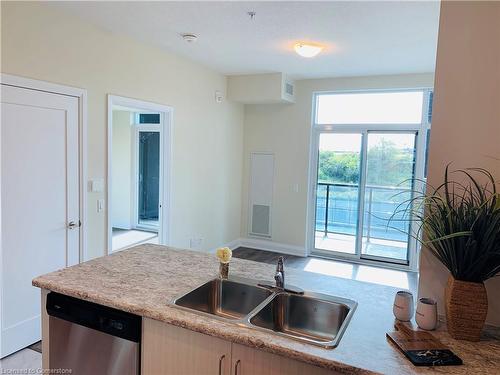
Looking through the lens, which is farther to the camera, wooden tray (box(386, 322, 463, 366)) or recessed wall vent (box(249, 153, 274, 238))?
recessed wall vent (box(249, 153, 274, 238))

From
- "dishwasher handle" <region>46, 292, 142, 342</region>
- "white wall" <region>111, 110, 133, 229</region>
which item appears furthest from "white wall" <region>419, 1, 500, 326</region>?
"white wall" <region>111, 110, 133, 229</region>

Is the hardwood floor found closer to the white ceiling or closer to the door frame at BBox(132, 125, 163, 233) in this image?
the door frame at BBox(132, 125, 163, 233)

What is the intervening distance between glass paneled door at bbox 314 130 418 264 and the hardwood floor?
32 cm

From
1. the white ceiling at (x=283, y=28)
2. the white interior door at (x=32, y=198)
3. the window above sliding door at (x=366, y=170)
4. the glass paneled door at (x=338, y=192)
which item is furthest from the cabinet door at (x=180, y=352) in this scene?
the glass paneled door at (x=338, y=192)

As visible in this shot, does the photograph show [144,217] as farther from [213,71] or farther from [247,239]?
[213,71]

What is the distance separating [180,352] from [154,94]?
323 cm

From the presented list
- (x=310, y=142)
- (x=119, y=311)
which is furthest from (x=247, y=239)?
(x=119, y=311)

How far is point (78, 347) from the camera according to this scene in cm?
180

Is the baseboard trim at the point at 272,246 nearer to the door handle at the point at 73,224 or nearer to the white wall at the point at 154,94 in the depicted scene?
the white wall at the point at 154,94

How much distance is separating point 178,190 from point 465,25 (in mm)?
3698

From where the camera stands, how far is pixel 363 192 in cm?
552

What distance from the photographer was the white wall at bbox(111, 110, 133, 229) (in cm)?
668

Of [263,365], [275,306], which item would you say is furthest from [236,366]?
[275,306]

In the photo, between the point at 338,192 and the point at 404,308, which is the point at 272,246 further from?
the point at 404,308
